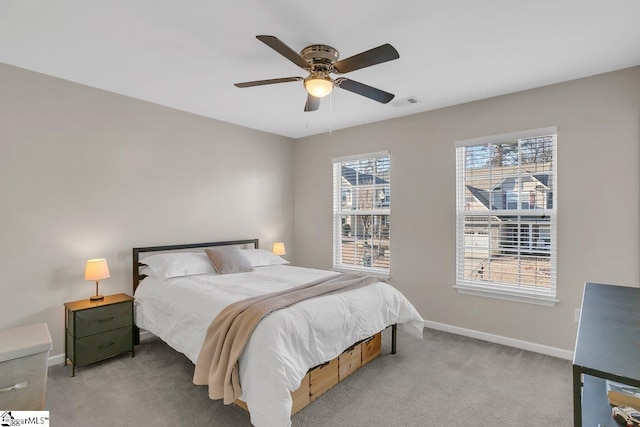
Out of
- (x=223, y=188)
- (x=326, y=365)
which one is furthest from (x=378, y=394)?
(x=223, y=188)

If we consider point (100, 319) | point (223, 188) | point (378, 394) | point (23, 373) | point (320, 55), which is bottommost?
point (378, 394)

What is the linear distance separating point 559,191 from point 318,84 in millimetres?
2587

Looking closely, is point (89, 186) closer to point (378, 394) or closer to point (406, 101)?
point (378, 394)

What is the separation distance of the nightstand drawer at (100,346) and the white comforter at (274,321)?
20 cm

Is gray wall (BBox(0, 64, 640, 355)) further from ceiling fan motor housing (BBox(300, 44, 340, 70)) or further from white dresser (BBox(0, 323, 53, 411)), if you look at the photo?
ceiling fan motor housing (BBox(300, 44, 340, 70))

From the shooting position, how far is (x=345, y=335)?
2475 mm

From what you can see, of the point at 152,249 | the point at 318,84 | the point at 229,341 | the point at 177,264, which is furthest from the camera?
the point at 152,249

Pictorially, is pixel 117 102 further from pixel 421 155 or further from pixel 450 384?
pixel 450 384

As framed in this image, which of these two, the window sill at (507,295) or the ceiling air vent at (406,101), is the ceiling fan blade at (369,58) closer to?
the ceiling air vent at (406,101)

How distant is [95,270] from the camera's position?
297 centimetres

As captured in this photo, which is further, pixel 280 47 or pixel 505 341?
→ pixel 505 341

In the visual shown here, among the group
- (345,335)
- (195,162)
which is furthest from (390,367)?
(195,162)

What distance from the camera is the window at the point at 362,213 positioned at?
175 inches

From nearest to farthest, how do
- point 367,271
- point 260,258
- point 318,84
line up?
point 318,84 → point 260,258 → point 367,271
